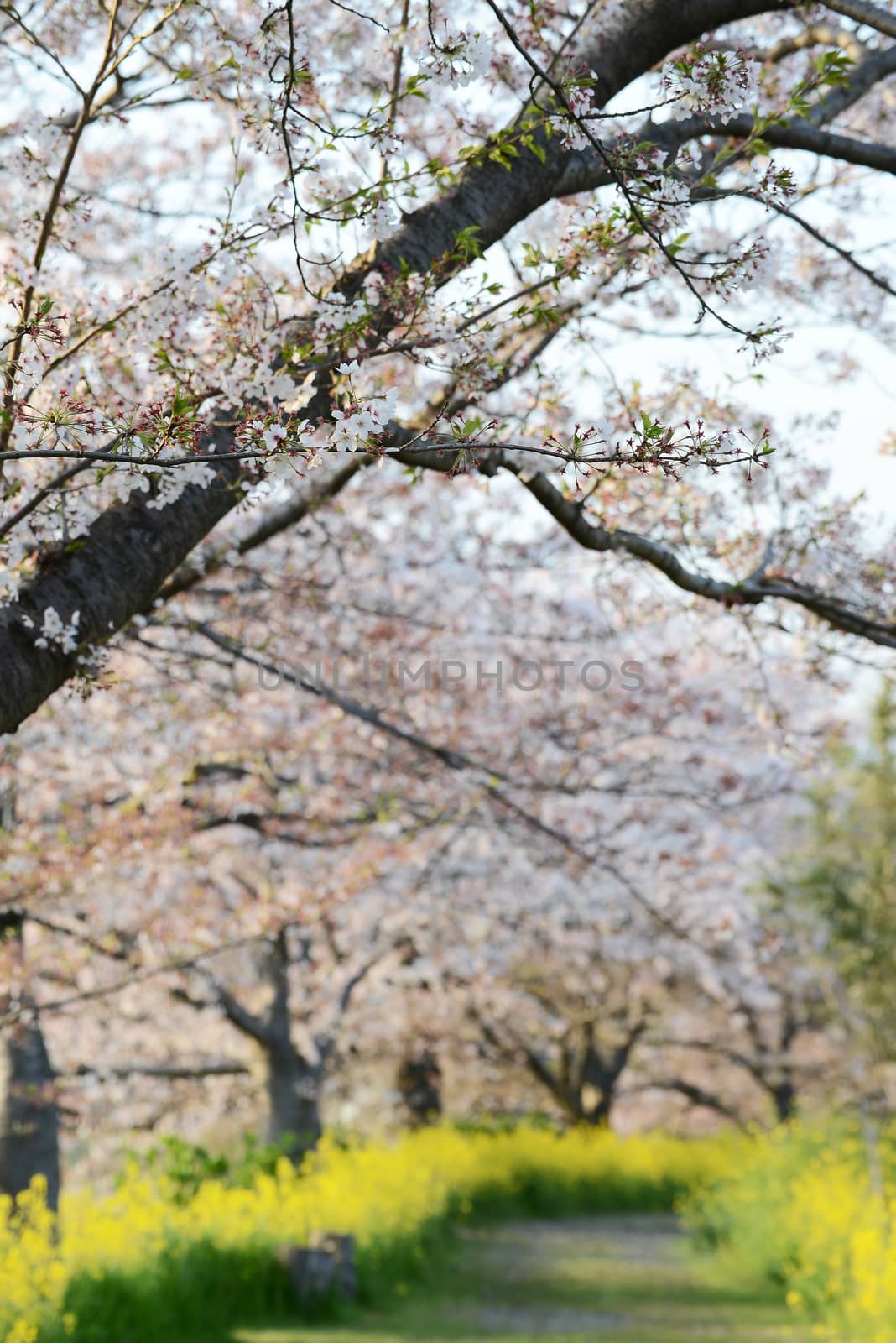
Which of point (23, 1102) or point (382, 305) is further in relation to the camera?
point (23, 1102)

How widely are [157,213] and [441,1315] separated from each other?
27.0ft

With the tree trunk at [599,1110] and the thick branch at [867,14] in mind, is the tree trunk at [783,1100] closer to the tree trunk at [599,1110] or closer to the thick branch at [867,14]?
the tree trunk at [599,1110]

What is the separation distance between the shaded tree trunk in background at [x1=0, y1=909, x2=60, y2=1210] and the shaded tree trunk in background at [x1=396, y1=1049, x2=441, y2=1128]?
401 inches

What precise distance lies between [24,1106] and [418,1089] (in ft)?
35.5

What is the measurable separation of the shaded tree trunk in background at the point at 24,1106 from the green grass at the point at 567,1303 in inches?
70.6

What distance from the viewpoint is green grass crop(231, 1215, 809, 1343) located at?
8.84 metres

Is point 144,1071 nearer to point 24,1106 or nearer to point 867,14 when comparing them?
point 24,1106

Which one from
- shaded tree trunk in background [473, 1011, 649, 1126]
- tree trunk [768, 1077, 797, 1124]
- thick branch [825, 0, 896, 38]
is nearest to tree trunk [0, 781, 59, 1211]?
thick branch [825, 0, 896, 38]

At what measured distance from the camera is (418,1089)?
1862 cm

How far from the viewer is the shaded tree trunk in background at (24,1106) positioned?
841 centimetres

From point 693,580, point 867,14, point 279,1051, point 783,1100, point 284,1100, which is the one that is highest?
point 867,14

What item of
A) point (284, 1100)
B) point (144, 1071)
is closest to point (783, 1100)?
point (284, 1100)

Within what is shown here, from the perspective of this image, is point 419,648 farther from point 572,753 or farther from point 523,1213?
point 523,1213

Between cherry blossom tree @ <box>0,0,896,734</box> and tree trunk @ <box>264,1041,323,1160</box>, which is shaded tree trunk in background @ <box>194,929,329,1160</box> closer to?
tree trunk @ <box>264,1041,323,1160</box>
